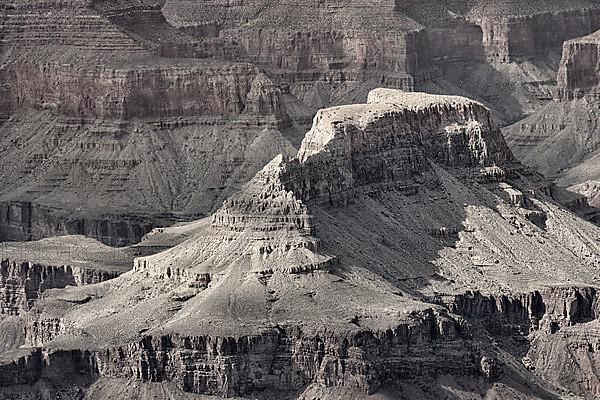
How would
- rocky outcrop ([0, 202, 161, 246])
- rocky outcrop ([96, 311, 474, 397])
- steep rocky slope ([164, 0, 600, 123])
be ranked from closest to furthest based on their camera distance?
rocky outcrop ([96, 311, 474, 397]) → rocky outcrop ([0, 202, 161, 246]) → steep rocky slope ([164, 0, 600, 123])

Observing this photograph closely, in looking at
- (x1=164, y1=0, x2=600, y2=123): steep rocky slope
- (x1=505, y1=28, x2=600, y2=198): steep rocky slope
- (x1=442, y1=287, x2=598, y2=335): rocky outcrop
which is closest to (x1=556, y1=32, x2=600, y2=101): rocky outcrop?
(x1=505, y1=28, x2=600, y2=198): steep rocky slope

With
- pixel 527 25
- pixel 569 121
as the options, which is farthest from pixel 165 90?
pixel 527 25

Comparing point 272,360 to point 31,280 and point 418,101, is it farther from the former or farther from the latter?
point 418,101

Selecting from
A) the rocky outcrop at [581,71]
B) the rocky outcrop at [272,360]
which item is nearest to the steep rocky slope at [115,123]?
the rocky outcrop at [581,71]

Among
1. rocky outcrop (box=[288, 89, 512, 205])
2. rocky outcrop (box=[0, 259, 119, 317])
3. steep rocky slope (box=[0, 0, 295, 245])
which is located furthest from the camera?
steep rocky slope (box=[0, 0, 295, 245])

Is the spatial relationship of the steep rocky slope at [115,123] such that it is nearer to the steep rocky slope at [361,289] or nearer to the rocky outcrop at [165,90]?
the rocky outcrop at [165,90]

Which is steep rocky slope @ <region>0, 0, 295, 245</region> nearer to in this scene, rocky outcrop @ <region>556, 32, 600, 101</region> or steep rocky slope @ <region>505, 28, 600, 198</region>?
steep rocky slope @ <region>505, 28, 600, 198</region>

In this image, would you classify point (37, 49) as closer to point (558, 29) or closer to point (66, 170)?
point (66, 170)

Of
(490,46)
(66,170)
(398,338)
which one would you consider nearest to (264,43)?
(490,46)
